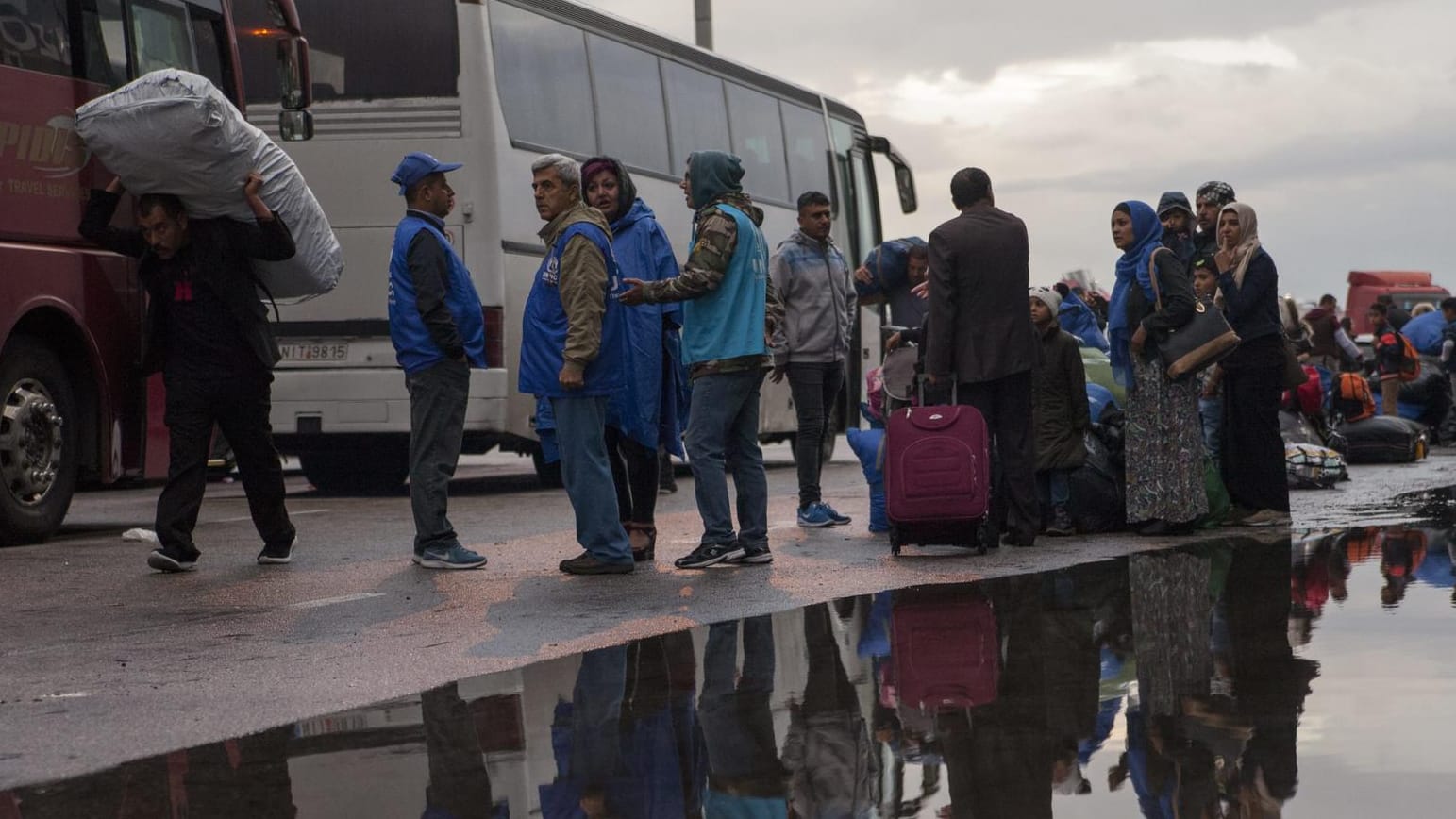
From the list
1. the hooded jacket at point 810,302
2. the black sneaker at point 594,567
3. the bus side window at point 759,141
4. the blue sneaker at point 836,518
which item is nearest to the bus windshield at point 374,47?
the hooded jacket at point 810,302

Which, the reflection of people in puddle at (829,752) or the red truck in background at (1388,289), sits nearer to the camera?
the reflection of people in puddle at (829,752)

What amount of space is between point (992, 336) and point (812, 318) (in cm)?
230

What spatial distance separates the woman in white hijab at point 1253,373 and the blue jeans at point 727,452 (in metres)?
3.20

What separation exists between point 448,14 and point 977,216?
5.93 metres

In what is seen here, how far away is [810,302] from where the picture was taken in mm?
12430

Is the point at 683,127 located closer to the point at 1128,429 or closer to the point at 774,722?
the point at 1128,429

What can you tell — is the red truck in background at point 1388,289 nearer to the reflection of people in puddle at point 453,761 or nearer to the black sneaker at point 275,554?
the black sneaker at point 275,554

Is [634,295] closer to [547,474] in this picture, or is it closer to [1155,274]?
[1155,274]

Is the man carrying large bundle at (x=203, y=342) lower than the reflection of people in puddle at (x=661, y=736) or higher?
higher

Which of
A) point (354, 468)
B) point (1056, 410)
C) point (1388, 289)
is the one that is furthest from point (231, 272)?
point (1388, 289)

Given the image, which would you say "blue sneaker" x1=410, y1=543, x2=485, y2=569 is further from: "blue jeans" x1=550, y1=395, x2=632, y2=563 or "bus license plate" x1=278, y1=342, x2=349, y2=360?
"bus license plate" x1=278, y1=342, x2=349, y2=360

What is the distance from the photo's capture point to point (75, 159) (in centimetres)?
1097

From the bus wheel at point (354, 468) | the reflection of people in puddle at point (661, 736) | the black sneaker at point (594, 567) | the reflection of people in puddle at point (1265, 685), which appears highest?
the bus wheel at point (354, 468)

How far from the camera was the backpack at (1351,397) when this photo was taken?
62.6 feet
